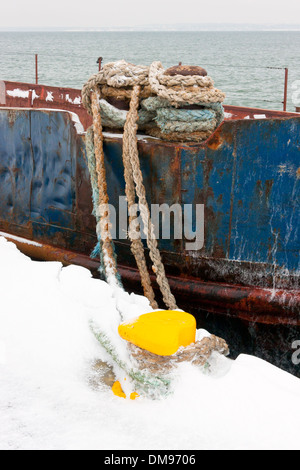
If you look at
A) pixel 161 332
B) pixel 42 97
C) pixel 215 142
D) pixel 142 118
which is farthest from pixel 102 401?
pixel 42 97

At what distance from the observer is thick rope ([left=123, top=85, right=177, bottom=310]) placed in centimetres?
316

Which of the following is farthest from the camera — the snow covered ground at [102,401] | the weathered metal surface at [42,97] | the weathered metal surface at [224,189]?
the weathered metal surface at [42,97]

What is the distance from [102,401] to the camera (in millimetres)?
2125

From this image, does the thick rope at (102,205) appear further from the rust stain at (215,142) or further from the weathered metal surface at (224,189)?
the rust stain at (215,142)

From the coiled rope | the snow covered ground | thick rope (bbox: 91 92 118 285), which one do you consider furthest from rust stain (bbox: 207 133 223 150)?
the snow covered ground

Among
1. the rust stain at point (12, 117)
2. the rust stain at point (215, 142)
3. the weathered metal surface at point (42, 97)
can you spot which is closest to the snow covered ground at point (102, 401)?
the rust stain at point (215, 142)

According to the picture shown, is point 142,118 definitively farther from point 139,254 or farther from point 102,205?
point 139,254

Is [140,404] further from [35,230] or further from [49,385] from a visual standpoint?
[35,230]

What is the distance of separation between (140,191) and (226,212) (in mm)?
560

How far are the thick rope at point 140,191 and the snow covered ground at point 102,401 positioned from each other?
1.70 feet

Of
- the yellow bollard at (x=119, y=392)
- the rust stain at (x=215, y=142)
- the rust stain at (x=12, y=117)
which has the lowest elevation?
the yellow bollard at (x=119, y=392)

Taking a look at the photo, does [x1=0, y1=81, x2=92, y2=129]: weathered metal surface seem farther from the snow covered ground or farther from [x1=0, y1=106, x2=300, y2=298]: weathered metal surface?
the snow covered ground

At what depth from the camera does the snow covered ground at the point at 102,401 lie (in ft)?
6.15

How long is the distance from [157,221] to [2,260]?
115cm
